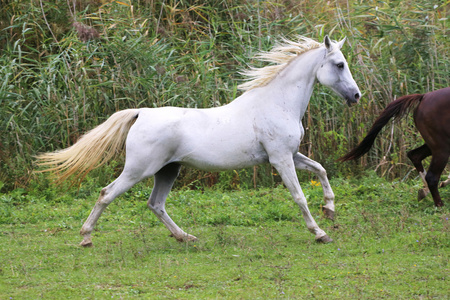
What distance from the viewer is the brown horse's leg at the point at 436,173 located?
7090 mm

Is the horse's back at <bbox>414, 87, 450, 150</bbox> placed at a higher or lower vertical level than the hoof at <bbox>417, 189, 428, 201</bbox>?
higher

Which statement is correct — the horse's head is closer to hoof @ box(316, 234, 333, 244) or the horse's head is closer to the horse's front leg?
the horse's front leg

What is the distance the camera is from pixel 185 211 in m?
7.38

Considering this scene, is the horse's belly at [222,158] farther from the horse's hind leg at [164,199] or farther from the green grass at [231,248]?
the green grass at [231,248]

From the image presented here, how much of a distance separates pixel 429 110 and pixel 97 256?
4228 millimetres

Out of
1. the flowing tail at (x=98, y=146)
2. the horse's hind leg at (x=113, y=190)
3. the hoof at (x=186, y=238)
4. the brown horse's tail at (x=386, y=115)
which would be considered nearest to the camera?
the horse's hind leg at (x=113, y=190)

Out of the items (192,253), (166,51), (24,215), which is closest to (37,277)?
(192,253)

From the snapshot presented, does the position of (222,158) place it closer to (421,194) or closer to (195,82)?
Result: (421,194)

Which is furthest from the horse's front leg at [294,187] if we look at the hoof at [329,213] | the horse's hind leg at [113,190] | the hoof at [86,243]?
the hoof at [86,243]

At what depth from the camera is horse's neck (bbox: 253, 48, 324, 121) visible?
19.9ft

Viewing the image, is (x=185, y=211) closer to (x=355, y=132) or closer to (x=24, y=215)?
(x=24, y=215)

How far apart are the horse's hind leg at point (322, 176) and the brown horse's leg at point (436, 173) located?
1.69 metres

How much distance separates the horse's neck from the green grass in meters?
1.37

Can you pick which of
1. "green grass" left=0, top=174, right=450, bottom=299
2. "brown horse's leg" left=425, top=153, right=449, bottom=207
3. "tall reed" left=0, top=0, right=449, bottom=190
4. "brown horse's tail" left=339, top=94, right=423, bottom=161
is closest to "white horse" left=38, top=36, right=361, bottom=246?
"green grass" left=0, top=174, right=450, bottom=299
